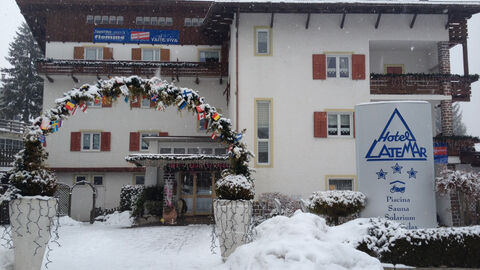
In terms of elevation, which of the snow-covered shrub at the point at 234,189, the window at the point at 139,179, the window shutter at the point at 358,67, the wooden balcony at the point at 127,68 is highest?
the wooden balcony at the point at 127,68

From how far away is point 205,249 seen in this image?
10.9m

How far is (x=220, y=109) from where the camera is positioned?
24.2 m

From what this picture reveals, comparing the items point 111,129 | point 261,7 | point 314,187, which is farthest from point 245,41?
point 111,129

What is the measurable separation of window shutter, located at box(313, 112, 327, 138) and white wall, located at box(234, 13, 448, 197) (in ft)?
0.62

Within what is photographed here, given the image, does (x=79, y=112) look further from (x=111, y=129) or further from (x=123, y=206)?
(x=123, y=206)

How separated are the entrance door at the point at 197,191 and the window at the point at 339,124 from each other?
17.9 feet

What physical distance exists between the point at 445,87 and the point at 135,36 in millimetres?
16461

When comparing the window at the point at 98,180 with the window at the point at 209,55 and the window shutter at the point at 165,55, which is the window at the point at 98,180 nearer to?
the window shutter at the point at 165,55

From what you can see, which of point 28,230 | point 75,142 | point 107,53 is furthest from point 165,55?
point 28,230

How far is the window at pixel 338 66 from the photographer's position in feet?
61.9


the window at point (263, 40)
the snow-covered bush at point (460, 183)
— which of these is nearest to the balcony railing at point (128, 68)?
the window at point (263, 40)

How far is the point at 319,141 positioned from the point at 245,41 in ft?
17.2

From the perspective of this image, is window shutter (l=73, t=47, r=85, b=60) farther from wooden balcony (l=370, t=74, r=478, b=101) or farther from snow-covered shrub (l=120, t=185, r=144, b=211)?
wooden balcony (l=370, t=74, r=478, b=101)

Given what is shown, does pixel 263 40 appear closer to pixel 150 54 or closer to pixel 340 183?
pixel 340 183
